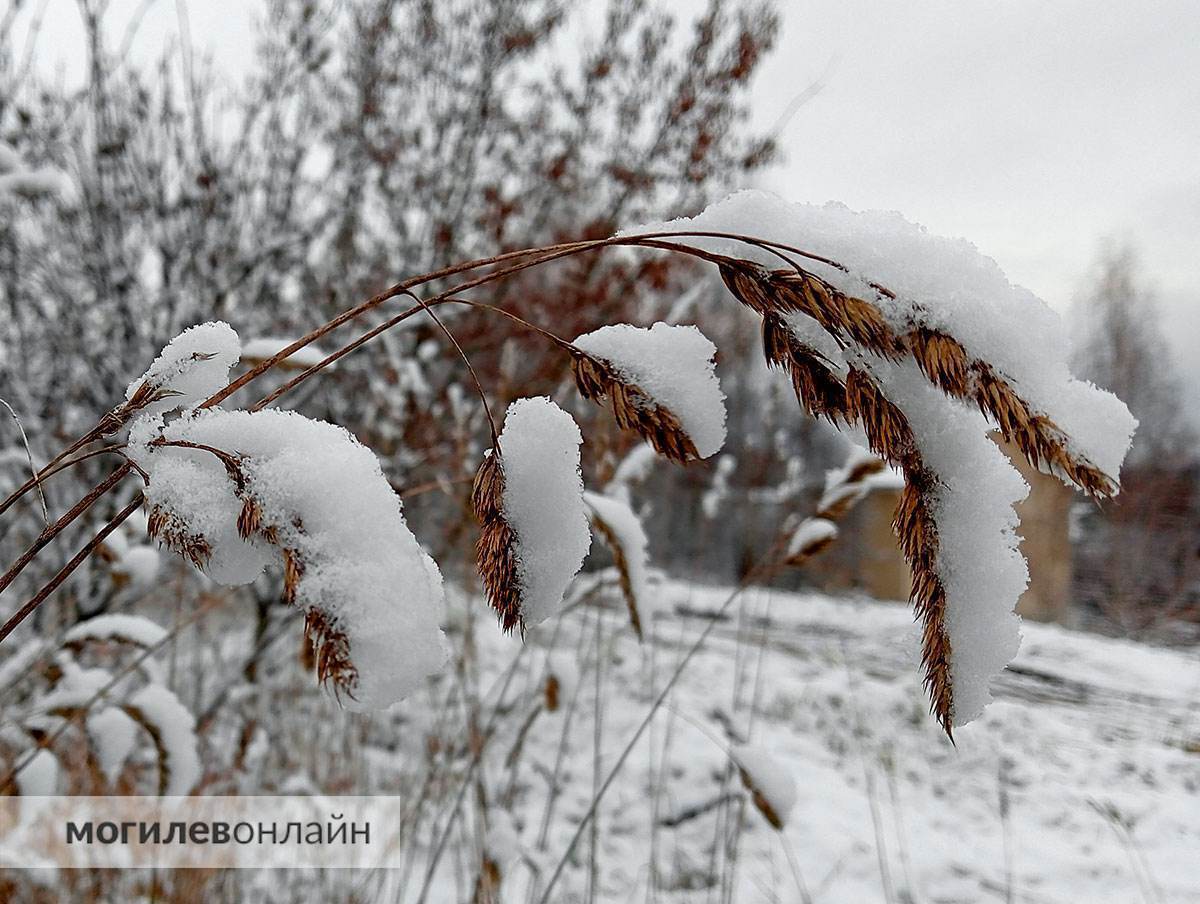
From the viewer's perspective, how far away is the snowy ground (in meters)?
2.86

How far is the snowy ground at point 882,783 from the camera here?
2.86 m

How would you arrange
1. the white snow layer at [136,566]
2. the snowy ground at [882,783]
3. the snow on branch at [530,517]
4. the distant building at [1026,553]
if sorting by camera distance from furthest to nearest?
the distant building at [1026,553] < the snowy ground at [882,783] < the white snow layer at [136,566] < the snow on branch at [530,517]

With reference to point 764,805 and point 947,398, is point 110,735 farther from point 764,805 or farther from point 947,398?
point 947,398

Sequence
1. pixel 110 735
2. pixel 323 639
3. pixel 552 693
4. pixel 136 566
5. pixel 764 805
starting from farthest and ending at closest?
pixel 552 693, pixel 136 566, pixel 764 805, pixel 110 735, pixel 323 639

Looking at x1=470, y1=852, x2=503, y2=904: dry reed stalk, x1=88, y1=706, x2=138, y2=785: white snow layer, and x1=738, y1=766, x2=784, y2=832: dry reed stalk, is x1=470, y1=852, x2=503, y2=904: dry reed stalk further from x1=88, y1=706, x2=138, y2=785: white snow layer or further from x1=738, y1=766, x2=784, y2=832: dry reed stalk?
x1=88, y1=706, x2=138, y2=785: white snow layer

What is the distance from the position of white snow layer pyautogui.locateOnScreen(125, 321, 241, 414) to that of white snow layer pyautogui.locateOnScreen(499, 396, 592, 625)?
0.77ft

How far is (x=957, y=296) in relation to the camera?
0.51 m

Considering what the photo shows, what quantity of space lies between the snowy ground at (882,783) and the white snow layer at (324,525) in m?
1.53

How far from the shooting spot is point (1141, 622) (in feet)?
36.0

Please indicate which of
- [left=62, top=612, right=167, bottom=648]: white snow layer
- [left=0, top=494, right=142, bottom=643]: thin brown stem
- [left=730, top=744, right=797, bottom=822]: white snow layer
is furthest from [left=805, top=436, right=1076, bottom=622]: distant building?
[left=0, top=494, right=142, bottom=643]: thin brown stem

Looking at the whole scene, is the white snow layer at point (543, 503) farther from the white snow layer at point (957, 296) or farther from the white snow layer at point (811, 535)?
the white snow layer at point (811, 535)

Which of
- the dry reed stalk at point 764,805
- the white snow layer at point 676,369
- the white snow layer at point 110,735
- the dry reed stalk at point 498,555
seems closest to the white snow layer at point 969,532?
the white snow layer at point 676,369

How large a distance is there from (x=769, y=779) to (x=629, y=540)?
0.59 metres

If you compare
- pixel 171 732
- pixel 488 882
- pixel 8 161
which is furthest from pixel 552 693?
pixel 8 161
